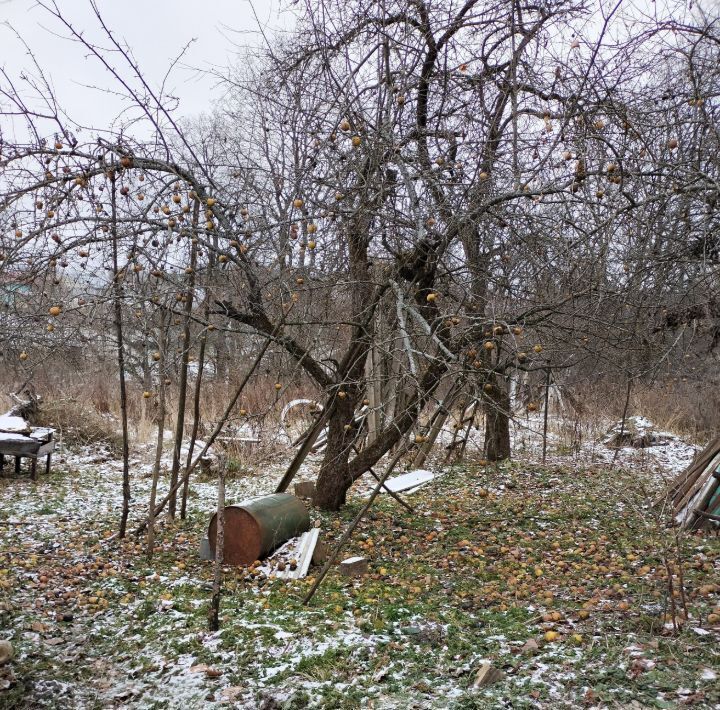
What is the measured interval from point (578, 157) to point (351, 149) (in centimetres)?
202

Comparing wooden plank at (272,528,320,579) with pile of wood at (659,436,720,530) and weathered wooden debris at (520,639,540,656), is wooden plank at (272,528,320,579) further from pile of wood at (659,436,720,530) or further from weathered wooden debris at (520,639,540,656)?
pile of wood at (659,436,720,530)

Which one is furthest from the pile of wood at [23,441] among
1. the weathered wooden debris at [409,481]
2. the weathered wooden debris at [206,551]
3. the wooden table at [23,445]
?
the weathered wooden debris at [409,481]

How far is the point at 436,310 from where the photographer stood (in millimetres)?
6379

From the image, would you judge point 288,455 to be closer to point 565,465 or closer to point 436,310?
point 565,465

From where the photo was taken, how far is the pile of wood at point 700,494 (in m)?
5.85

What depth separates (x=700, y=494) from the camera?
6.01 m

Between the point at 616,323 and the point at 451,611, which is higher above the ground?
the point at 616,323

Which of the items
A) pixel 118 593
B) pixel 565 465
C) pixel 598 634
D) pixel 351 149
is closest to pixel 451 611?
pixel 598 634

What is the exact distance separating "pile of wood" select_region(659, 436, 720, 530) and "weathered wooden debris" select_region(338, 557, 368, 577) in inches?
98.9

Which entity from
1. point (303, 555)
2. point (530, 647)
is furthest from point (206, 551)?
point (530, 647)

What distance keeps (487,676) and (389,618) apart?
3.18 feet

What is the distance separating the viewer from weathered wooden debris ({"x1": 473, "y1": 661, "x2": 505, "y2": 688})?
319 centimetres

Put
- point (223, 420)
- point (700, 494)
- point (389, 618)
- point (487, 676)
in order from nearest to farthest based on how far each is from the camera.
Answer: point (487, 676) < point (389, 618) < point (223, 420) < point (700, 494)

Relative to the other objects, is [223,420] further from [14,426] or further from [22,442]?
[14,426]
